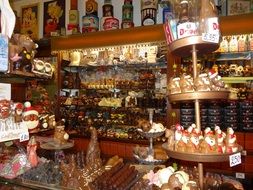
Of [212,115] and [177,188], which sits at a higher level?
[212,115]

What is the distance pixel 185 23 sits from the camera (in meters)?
1.45

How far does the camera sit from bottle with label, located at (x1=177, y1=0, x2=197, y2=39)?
1.44 metres

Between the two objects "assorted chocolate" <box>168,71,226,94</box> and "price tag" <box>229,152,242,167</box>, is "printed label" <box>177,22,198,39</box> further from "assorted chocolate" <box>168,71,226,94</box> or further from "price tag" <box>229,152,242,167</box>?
"price tag" <box>229,152,242,167</box>

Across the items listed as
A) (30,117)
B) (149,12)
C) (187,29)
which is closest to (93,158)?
(30,117)

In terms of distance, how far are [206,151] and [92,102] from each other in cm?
292

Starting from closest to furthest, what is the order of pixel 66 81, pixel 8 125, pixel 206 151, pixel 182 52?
pixel 206 151, pixel 8 125, pixel 182 52, pixel 66 81

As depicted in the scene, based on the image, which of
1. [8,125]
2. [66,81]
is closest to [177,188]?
[8,125]

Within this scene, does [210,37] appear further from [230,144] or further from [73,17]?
[73,17]

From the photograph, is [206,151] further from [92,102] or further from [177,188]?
[92,102]

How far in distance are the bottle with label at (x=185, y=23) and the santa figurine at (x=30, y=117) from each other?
893mm

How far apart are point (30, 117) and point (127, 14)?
272cm

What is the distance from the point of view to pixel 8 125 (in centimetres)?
154

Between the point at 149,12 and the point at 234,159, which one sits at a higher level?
the point at 149,12

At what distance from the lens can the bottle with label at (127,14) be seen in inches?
155
